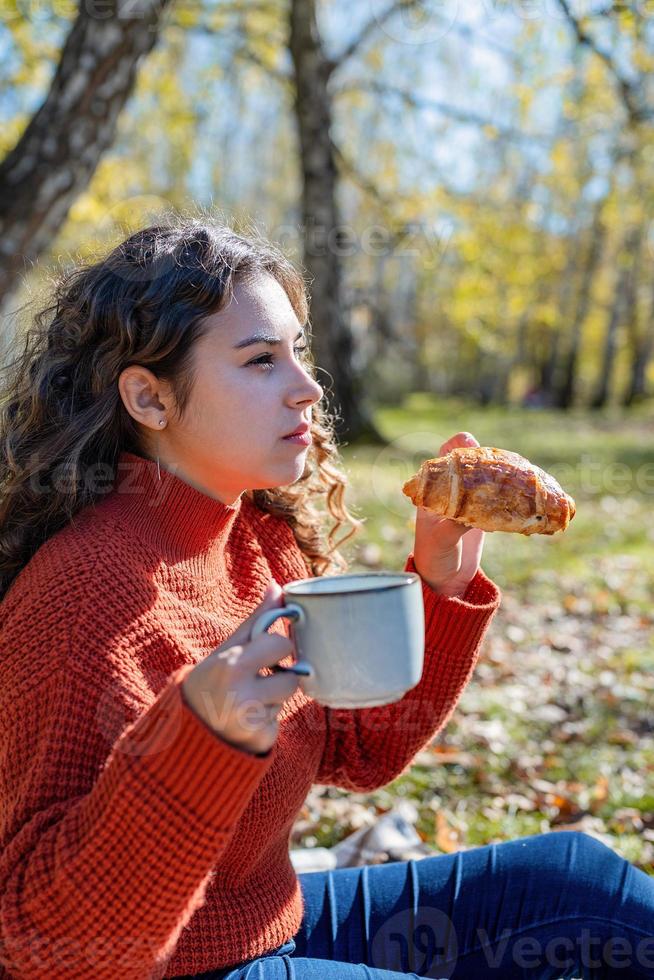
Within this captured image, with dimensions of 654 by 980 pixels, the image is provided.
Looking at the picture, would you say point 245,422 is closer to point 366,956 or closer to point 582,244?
point 366,956

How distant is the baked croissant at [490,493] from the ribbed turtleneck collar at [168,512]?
1.44 feet

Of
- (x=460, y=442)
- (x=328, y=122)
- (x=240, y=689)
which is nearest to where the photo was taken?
(x=240, y=689)

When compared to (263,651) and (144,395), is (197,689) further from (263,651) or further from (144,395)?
(144,395)

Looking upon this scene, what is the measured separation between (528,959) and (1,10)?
912cm

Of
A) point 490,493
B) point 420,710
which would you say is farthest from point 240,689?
point 420,710

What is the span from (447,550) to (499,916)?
837mm

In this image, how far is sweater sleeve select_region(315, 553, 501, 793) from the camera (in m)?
2.16

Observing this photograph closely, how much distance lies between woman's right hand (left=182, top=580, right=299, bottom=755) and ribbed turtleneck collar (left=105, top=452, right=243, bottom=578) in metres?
0.52

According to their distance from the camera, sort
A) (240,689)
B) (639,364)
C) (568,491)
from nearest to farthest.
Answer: (240,689), (568,491), (639,364)

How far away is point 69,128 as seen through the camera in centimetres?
509

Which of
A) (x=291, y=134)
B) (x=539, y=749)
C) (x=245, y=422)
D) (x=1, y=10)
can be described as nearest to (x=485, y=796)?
(x=539, y=749)

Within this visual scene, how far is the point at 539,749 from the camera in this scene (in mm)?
4250
